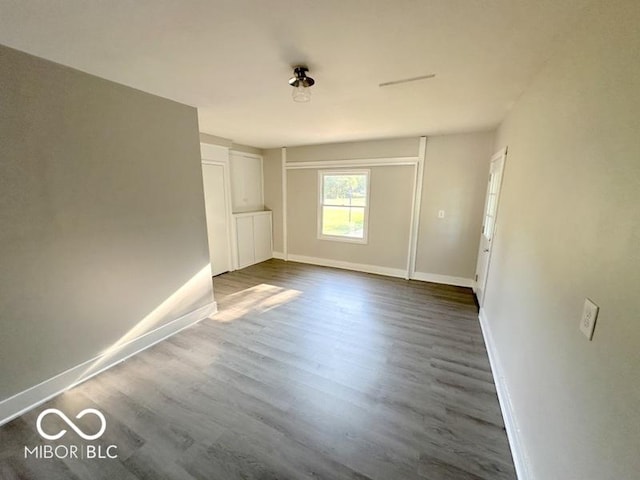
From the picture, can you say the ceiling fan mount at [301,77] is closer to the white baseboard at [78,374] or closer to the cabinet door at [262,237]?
the white baseboard at [78,374]

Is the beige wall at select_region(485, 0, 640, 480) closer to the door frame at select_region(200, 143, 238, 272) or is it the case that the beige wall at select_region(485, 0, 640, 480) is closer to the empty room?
the empty room

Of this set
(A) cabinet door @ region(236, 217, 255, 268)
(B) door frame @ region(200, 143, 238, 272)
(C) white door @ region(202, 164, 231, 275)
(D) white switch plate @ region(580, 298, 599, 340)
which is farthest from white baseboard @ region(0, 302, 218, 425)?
(D) white switch plate @ region(580, 298, 599, 340)

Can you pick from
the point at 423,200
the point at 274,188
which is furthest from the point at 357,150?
the point at 274,188

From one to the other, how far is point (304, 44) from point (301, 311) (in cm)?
264

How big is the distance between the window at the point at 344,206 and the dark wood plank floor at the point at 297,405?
6.80 ft

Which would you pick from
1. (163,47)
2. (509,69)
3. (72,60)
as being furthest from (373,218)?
(72,60)

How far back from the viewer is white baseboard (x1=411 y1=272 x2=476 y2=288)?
13.2 ft

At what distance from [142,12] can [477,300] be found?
4250 millimetres

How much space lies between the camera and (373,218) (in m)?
4.52

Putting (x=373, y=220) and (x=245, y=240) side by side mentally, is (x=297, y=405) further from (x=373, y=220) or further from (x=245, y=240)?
(x=245, y=240)

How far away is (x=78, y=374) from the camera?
6.35ft

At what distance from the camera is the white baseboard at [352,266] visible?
4.48m

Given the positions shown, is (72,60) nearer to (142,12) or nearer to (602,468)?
Answer: (142,12)

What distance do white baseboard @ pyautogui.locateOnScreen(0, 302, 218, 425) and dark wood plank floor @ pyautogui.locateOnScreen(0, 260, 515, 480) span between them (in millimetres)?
67
